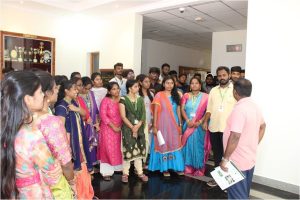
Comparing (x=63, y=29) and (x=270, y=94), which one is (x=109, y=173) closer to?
(x=270, y=94)

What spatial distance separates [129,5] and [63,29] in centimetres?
208

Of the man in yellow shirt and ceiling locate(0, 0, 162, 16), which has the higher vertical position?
ceiling locate(0, 0, 162, 16)

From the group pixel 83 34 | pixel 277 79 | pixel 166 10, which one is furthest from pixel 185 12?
pixel 83 34

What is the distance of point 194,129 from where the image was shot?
3904mm

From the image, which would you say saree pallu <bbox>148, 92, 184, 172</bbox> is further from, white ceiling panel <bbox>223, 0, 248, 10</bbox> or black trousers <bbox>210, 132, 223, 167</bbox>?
white ceiling panel <bbox>223, 0, 248, 10</bbox>

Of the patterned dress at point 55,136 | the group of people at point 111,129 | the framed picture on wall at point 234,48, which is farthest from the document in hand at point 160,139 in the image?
the framed picture on wall at point 234,48

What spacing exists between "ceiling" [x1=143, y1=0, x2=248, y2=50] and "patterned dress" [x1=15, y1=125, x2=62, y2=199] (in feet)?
13.6

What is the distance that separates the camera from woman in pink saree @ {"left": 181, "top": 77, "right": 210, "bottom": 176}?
3873mm

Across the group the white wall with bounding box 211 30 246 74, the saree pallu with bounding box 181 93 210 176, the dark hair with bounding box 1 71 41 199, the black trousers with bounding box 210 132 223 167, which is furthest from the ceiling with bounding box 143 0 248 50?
the dark hair with bounding box 1 71 41 199

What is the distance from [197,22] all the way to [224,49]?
4.64 ft

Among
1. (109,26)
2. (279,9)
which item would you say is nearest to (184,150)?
(279,9)

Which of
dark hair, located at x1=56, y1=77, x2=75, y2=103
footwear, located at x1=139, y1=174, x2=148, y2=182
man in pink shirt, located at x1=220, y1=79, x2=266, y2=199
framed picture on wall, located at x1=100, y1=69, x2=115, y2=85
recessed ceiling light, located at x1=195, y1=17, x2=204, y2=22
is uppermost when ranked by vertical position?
recessed ceiling light, located at x1=195, y1=17, x2=204, y2=22

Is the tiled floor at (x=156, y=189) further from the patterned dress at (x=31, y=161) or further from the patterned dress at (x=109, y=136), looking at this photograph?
the patterned dress at (x=31, y=161)

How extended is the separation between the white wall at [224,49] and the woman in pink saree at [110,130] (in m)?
4.31
